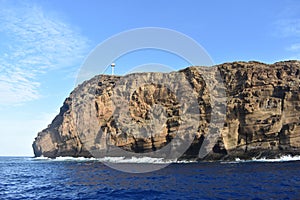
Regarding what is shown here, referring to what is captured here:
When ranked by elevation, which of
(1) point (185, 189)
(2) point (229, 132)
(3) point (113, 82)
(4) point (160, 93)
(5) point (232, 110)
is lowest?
(1) point (185, 189)

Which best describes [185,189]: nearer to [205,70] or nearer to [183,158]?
[183,158]

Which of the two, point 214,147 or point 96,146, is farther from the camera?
Result: point 96,146

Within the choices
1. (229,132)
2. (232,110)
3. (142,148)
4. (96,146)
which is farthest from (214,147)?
(96,146)

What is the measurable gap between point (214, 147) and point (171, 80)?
1947 inches

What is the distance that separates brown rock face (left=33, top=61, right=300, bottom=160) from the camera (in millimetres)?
95500

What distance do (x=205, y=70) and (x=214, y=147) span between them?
43198 mm

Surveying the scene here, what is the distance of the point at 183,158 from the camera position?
104m

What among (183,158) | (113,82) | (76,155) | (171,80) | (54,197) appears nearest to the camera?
(54,197)

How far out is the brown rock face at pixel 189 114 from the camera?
9550 centimetres

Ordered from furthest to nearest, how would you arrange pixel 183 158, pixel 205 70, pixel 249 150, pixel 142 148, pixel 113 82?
pixel 113 82
pixel 205 70
pixel 142 148
pixel 183 158
pixel 249 150

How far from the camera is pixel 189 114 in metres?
116

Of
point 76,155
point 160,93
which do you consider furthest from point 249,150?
point 76,155

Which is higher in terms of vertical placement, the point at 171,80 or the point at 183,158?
the point at 171,80

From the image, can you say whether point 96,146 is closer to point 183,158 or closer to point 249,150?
point 183,158
